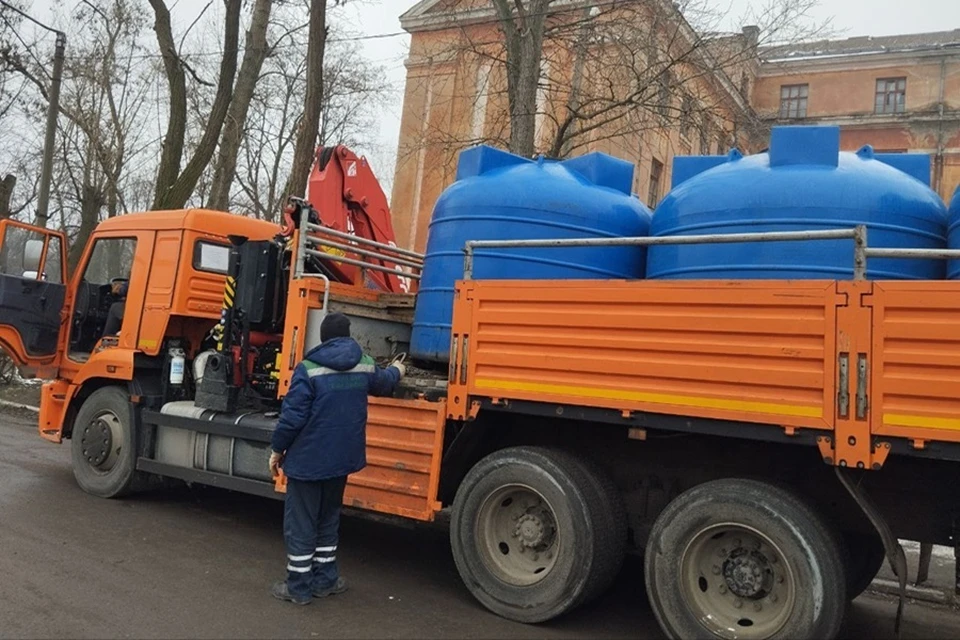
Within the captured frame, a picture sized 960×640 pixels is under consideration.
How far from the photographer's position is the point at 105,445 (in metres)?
7.20

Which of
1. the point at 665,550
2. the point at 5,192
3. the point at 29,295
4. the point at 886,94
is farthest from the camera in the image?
the point at 886,94

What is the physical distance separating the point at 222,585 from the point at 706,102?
35.6 ft

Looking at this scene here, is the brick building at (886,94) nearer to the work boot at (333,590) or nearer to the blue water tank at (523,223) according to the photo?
the blue water tank at (523,223)

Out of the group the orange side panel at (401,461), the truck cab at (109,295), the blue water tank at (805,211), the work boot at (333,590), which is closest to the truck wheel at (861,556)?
the blue water tank at (805,211)

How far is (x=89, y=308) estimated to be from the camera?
7977 mm

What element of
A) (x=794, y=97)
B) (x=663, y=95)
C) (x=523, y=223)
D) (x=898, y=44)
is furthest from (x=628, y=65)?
(x=898, y=44)

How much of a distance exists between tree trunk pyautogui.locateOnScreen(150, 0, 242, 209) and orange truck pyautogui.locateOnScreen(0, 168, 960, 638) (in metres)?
7.92

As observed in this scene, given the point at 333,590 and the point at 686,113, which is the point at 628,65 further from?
the point at 333,590

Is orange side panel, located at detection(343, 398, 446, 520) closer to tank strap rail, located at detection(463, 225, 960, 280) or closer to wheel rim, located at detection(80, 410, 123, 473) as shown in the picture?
tank strap rail, located at detection(463, 225, 960, 280)

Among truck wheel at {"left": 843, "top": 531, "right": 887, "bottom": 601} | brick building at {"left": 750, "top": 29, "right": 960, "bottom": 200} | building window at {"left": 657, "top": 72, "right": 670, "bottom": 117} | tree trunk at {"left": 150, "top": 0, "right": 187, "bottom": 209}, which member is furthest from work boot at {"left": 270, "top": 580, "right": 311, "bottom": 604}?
brick building at {"left": 750, "top": 29, "right": 960, "bottom": 200}

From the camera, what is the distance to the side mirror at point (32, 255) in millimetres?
7684

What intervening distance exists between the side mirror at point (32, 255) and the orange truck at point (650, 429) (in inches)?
97.0

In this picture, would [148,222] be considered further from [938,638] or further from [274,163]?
[274,163]

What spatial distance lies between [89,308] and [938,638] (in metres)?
7.61
